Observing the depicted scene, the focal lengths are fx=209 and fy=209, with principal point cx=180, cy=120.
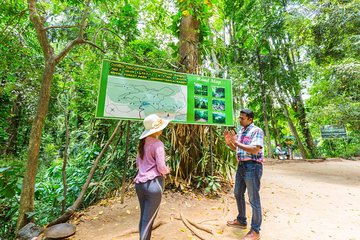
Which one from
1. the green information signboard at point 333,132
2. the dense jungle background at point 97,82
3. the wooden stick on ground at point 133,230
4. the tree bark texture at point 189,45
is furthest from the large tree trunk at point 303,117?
the wooden stick on ground at point 133,230

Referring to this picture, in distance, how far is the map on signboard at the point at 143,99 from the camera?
3.37 meters

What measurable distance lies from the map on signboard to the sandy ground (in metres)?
1.62

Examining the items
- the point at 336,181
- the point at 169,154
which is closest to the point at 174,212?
the point at 169,154

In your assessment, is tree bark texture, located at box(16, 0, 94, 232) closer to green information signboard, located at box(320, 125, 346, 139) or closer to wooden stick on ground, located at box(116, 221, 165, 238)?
wooden stick on ground, located at box(116, 221, 165, 238)

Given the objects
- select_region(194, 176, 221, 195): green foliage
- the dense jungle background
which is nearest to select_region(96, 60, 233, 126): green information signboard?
the dense jungle background

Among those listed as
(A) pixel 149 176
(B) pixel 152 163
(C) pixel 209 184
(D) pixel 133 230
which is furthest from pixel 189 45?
(D) pixel 133 230

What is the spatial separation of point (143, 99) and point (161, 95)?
0.37 meters

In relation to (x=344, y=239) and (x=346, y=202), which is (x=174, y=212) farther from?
(x=346, y=202)

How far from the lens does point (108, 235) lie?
9.40 ft

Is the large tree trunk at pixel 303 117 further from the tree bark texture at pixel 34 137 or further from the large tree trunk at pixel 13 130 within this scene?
the large tree trunk at pixel 13 130

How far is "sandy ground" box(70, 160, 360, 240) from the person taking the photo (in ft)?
9.22

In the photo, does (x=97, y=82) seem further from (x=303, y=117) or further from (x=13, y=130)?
(x=303, y=117)

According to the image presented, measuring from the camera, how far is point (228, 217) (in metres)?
3.32

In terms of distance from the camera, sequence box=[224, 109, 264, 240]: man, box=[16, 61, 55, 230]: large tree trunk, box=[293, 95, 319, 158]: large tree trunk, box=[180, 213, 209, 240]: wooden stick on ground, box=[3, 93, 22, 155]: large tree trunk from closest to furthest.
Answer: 1. box=[224, 109, 264, 240]: man
2. box=[180, 213, 209, 240]: wooden stick on ground
3. box=[16, 61, 55, 230]: large tree trunk
4. box=[3, 93, 22, 155]: large tree trunk
5. box=[293, 95, 319, 158]: large tree trunk
